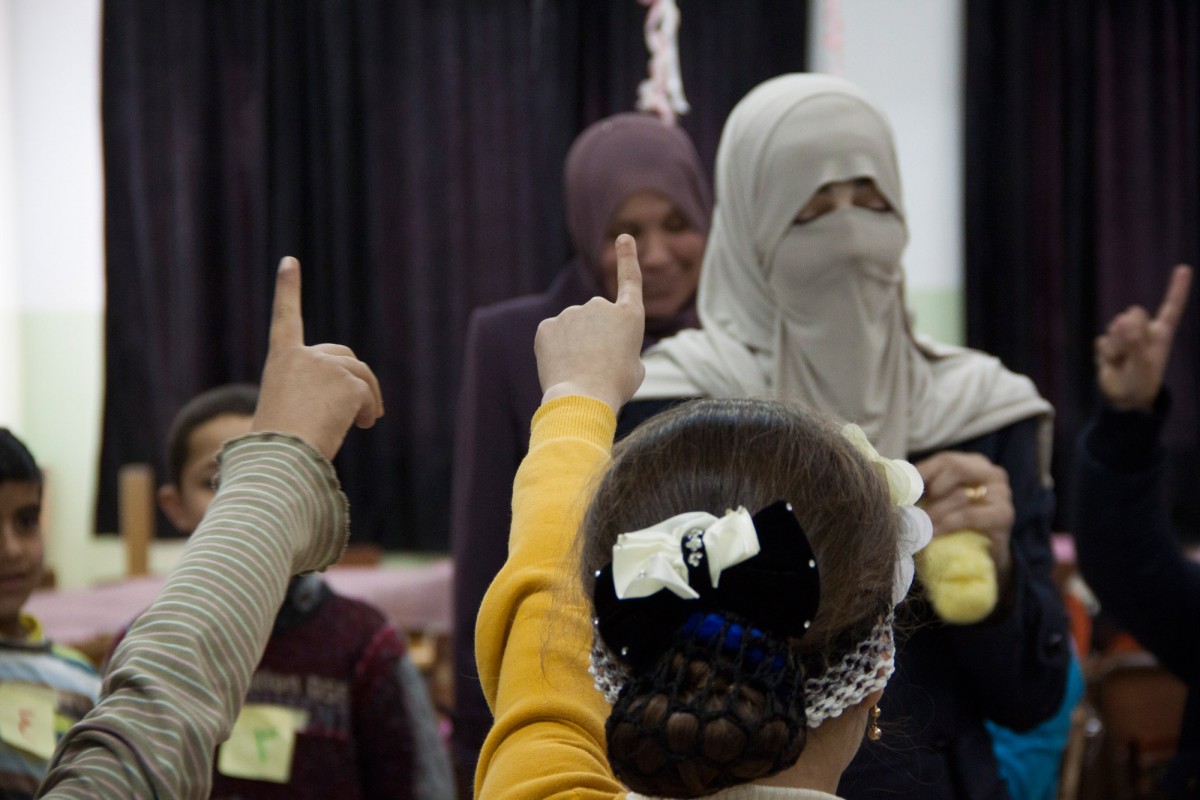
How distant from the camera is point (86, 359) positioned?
20.1 feet

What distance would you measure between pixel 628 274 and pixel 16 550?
3.51 ft

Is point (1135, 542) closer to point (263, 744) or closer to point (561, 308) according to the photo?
point (561, 308)

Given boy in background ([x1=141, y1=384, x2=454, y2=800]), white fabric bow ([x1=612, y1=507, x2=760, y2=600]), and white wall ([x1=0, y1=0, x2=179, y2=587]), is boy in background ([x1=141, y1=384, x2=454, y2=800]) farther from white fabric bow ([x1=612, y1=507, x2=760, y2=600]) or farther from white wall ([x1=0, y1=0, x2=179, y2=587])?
white wall ([x1=0, y1=0, x2=179, y2=587])

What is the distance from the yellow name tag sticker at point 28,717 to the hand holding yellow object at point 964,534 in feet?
3.43

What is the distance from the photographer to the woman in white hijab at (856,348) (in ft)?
4.90

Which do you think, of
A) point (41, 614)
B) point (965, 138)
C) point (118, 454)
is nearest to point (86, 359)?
point (118, 454)

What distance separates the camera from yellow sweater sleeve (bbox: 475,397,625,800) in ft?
3.32

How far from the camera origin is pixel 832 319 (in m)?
1.64

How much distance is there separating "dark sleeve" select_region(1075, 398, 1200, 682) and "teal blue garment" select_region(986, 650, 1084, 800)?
391 mm

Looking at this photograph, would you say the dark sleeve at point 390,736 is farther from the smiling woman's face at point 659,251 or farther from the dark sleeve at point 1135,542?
the dark sleeve at point 1135,542

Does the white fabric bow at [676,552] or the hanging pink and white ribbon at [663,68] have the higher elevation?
the hanging pink and white ribbon at [663,68]

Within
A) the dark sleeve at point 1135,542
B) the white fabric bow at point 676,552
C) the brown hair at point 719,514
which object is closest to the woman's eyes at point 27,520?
the brown hair at point 719,514

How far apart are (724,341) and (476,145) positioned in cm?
422

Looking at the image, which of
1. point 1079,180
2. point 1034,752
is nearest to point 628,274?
point 1034,752
